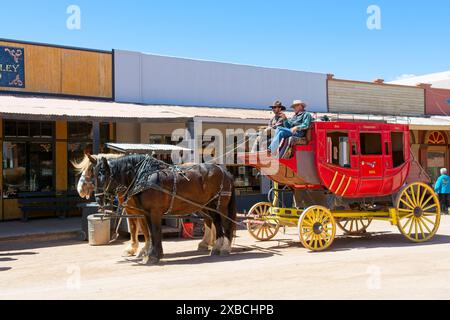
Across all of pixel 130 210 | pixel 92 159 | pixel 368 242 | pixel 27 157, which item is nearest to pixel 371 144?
pixel 368 242

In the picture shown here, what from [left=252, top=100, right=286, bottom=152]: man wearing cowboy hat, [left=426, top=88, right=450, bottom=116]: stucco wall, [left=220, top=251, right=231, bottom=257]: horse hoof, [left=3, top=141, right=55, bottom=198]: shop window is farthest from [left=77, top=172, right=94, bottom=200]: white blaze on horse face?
[left=426, top=88, right=450, bottom=116]: stucco wall

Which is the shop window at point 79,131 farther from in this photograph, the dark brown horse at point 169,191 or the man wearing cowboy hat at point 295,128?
the man wearing cowboy hat at point 295,128

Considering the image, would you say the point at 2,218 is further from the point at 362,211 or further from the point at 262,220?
the point at 362,211

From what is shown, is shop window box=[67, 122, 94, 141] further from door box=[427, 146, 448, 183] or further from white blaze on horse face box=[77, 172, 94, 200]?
door box=[427, 146, 448, 183]

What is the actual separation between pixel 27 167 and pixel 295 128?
8.83 metres

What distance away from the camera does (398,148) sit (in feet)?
37.4

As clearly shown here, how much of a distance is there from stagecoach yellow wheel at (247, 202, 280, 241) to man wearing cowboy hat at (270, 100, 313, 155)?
4.86 feet

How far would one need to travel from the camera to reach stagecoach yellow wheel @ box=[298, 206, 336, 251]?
9.72 metres

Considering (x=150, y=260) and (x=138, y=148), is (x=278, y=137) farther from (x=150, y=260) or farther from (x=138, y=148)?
(x=138, y=148)

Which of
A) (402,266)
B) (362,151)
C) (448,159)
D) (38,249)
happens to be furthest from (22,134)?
(448,159)

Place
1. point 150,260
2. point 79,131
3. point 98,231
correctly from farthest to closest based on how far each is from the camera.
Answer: point 79,131 → point 98,231 → point 150,260

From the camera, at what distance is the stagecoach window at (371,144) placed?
36.1ft

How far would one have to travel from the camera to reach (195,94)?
59.4ft

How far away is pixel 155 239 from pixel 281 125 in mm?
3402
